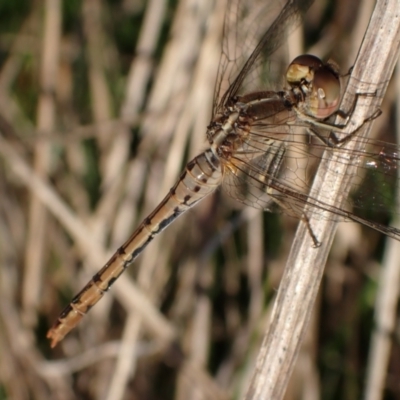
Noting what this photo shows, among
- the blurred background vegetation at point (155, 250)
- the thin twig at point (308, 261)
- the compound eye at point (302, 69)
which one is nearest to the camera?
the thin twig at point (308, 261)

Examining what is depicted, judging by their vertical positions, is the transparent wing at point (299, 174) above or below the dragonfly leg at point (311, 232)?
above

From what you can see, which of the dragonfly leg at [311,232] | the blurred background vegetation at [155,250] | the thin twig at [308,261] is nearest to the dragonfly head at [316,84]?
the thin twig at [308,261]

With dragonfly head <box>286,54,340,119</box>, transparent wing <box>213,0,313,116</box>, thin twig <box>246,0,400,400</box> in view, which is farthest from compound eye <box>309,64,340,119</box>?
transparent wing <box>213,0,313,116</box>

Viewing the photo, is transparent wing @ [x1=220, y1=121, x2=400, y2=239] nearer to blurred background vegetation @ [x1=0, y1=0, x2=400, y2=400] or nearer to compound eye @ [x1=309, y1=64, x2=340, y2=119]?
compound eye @ [x1=309, y1=64, x2=340, y2=119]

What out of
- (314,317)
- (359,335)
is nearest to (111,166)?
(314,317)

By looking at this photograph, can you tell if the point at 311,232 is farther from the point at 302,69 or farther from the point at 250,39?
the point at 250,39

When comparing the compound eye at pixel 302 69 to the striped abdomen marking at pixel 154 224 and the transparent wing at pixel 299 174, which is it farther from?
the striped abdomen marking at pixel 154 224
